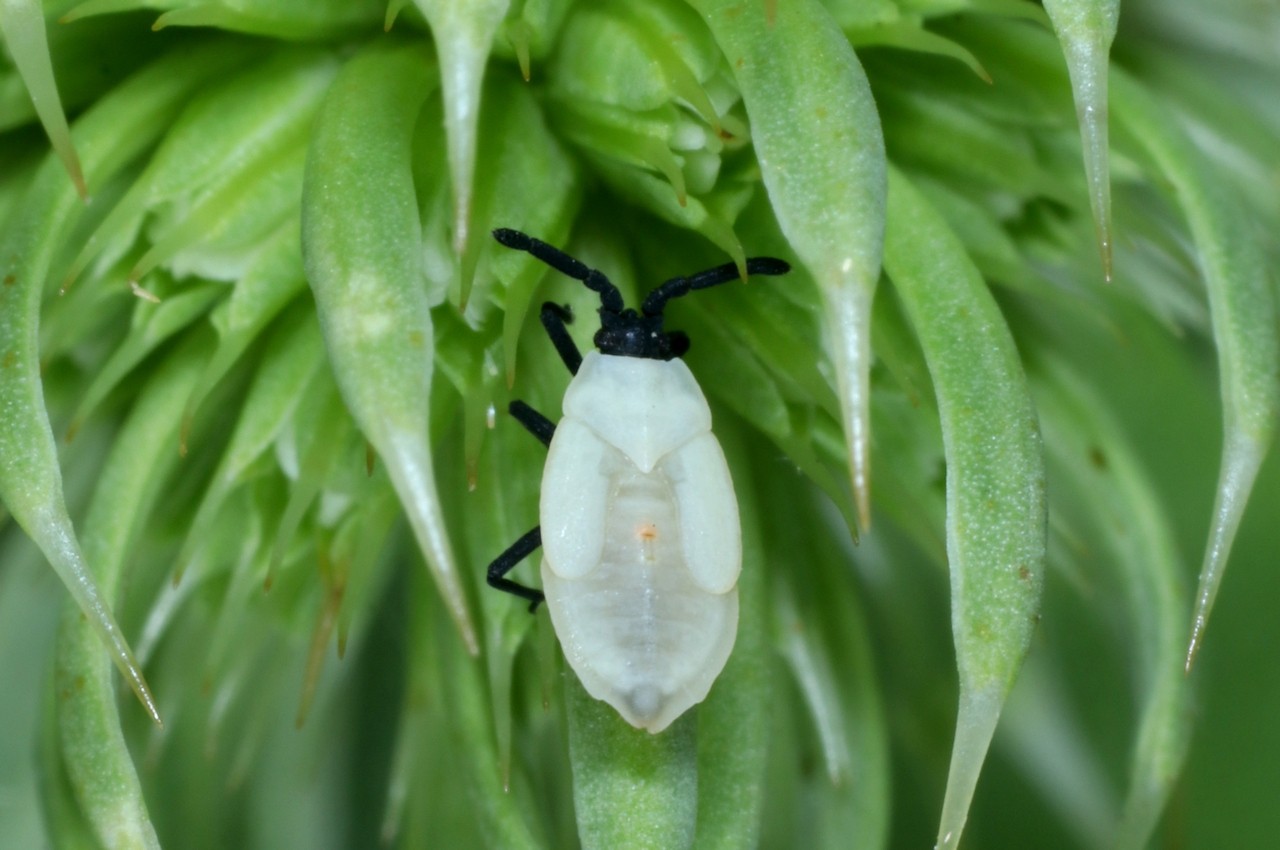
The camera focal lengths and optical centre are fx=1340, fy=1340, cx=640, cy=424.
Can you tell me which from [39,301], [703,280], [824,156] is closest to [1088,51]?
[824,156]

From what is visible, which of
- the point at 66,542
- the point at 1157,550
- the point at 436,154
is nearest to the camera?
the point at 66,542

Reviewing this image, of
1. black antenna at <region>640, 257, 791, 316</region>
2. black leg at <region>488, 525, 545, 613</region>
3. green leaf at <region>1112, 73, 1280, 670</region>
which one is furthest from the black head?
green leaf at <region>1112, 73, 1280, 670</region>

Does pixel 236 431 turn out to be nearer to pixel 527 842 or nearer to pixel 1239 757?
pixel 527 842

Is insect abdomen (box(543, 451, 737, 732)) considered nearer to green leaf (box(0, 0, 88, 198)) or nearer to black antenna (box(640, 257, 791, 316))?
black antenna (box(640, 257, 791, 316))

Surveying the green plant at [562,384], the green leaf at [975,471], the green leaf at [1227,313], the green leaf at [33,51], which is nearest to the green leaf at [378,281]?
the green plant at [562,384]

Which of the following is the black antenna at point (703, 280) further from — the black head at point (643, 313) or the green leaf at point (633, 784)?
the green leaf at point (633, 784)

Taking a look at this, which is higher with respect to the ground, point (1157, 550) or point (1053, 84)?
point (1053, 84)

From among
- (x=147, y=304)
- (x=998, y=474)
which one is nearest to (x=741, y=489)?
(x=998, y=474)
